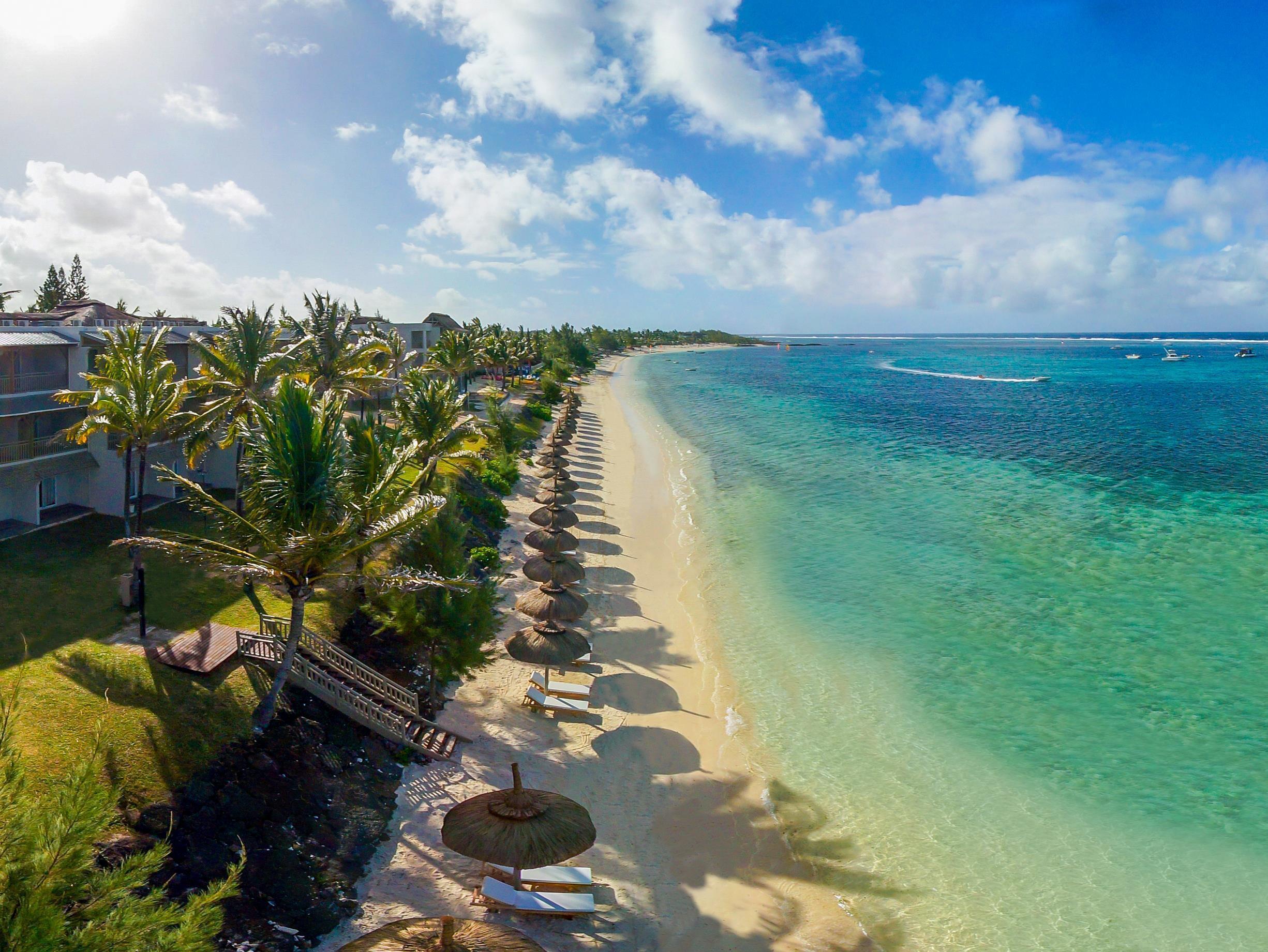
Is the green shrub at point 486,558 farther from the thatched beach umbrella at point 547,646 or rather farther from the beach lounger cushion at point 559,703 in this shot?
the beach lounger cushion at point 559,703

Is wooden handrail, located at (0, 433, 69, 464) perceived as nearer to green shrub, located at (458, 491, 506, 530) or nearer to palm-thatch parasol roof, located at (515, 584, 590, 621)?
green shrub, located at (458, 491, 506, 530)

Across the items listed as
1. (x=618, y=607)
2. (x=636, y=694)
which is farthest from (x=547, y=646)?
(x=618, y=607)

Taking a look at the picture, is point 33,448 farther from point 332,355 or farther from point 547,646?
point 547,646

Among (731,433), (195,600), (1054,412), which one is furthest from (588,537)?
(1054,412)

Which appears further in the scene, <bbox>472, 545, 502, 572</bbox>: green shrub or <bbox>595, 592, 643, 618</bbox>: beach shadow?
<bbox>472, 545, 502, 572</bbox>: green shrub

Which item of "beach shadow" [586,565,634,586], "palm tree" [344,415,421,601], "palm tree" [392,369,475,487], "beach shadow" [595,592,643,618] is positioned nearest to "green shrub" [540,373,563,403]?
"beach shadow" [586,565,634,586]
